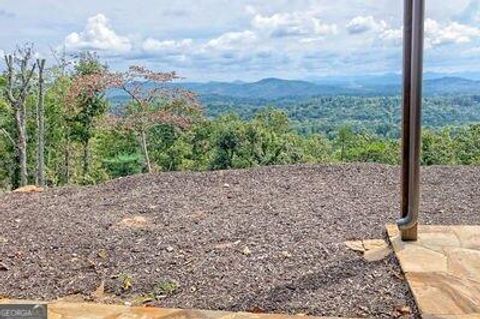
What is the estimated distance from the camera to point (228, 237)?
281cm

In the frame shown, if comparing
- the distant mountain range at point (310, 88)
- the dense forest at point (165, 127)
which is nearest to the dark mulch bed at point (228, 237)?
the distant mountain range at point (310, 88)

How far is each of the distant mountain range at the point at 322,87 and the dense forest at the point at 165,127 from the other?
0.13m

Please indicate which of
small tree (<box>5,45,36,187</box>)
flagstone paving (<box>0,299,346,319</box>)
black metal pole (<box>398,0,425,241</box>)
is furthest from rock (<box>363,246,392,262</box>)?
small tree (<box>5,45,36,187</box>)

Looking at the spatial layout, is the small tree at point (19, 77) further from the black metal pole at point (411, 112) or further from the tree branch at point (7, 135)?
the black metal pole at point (411, 112)

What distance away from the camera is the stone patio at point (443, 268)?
1930 mm

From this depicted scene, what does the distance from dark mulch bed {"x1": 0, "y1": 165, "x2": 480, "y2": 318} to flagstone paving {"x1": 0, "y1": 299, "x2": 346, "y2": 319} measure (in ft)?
0.32

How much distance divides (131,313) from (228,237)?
942 mm

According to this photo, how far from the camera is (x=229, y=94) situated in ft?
34.0

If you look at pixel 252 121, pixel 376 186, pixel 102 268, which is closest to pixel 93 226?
pixel 102 268

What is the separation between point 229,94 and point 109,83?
12.9 ft

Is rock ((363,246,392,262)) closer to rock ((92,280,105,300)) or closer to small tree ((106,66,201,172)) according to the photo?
rock ((92,280,105,300))

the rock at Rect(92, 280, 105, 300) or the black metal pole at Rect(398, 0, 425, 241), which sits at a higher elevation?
the black metal pole at Rect(398, 0, 425, 241)

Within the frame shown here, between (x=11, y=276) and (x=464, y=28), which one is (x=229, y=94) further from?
(x=11, y=276)

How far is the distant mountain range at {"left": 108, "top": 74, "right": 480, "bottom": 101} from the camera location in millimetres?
4695
